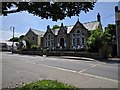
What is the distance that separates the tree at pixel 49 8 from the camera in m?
6.09

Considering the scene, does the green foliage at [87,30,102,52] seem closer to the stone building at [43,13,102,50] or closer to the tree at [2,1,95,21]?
the stone building at [43,13,102,50]

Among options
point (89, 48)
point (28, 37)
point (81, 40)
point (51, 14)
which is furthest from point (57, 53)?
point (51, 14)

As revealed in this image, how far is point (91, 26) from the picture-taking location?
5350cm

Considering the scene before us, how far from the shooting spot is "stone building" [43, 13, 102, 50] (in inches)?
2080

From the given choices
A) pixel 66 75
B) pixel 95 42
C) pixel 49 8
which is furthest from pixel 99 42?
pixel 49 8

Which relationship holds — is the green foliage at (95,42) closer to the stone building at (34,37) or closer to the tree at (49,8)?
the tree at (49,8)

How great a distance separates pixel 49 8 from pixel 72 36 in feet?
162

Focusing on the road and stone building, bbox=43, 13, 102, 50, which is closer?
the road

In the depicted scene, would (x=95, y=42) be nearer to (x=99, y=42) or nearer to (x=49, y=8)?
(x=99, y=42)

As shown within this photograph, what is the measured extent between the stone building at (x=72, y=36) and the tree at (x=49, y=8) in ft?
143

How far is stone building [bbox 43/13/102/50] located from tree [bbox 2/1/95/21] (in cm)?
4371

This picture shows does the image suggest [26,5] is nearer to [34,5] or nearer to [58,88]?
[34,5]

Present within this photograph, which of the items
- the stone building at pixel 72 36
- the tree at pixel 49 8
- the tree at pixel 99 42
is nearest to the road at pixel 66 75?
the tree at pixel 49 8

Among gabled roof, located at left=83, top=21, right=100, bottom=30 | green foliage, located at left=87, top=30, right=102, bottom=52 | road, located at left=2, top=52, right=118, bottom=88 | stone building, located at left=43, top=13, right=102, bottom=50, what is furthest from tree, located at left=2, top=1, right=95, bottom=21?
gabled roof, located at left=83, top=21, right=100, bottom=30
